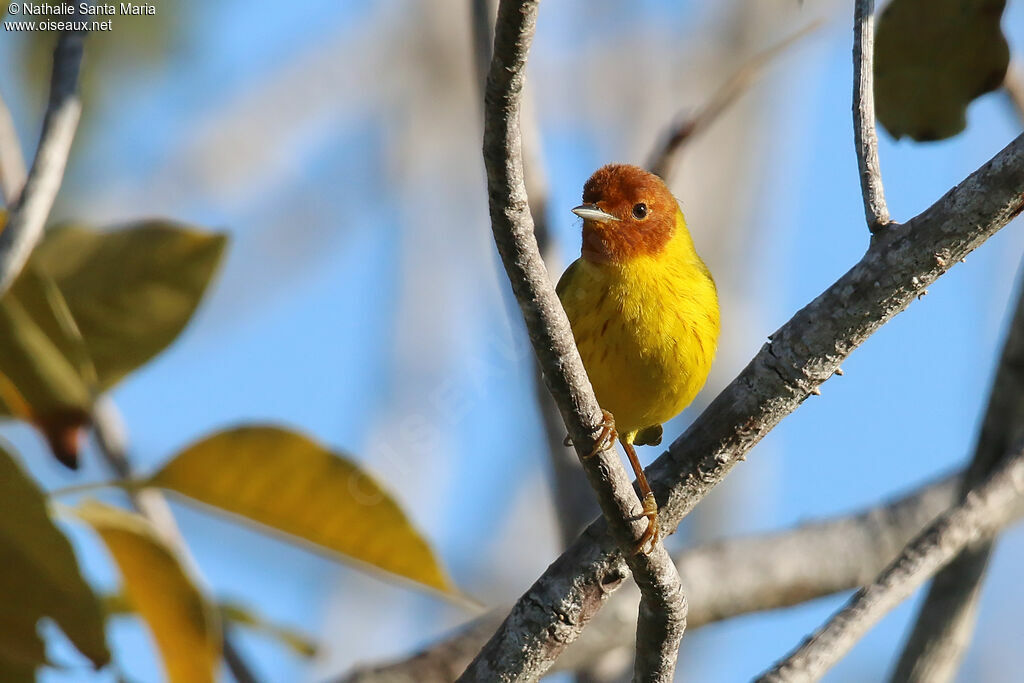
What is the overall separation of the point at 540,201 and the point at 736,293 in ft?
14.0

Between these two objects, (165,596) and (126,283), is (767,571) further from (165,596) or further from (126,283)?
→ (126,283)

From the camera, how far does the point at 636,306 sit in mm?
3301

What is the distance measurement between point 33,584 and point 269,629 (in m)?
0.84

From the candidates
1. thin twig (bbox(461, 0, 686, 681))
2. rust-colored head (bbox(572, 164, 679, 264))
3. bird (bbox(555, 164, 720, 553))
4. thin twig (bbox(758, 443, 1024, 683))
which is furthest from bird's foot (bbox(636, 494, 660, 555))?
rust-colored head (bbox(572, 164, 679, 264))

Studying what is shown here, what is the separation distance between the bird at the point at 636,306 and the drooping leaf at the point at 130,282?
1144 mm

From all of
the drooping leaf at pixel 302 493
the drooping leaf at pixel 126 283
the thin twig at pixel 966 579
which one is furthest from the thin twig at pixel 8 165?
the thin twig at pixel 966 579

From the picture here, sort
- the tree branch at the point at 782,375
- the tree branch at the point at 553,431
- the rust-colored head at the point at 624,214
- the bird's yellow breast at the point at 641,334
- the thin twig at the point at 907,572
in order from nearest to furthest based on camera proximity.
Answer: the tree branch at the point at 782,375, the thin twig at the point at 907,572, the bird's yellow breast at the point at 641,334, the rust-colored head at the point at 624,214, the tree branch at the point at 553,431

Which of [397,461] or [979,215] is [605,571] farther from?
[397,461]

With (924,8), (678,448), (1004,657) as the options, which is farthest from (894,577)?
(1004,657)

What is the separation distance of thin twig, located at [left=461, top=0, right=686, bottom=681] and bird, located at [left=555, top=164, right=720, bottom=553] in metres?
0.70

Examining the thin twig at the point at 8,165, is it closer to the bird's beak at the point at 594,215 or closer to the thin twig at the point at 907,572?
the bird's beak at the point at 594,215

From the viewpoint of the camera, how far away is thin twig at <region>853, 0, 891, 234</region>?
2.11 metres

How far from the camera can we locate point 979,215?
5.98 ft

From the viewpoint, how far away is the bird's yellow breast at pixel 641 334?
3223mm
